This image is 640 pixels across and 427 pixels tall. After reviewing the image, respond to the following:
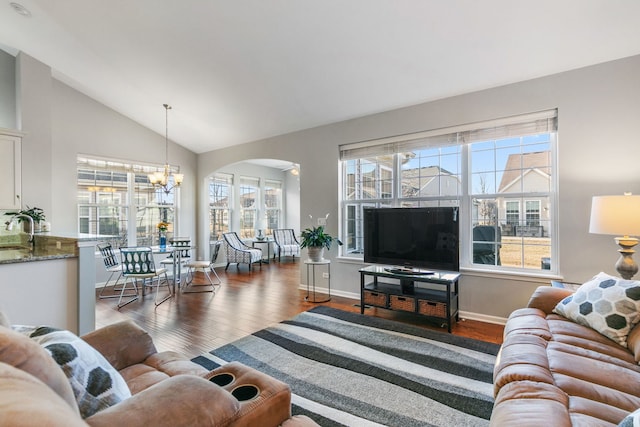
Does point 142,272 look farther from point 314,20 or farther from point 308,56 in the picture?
point 314,20

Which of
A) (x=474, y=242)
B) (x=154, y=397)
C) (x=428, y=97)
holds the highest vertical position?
(x=428, y=97)

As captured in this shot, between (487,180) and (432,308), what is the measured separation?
1.67 metres

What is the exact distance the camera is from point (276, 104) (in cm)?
445

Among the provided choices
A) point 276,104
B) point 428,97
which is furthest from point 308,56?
point 428,97

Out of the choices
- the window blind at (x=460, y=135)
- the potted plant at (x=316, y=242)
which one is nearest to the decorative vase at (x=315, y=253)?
the potted plant at (x=316, y=242)

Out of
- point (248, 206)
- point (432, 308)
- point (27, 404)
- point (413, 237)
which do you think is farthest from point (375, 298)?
point (248, 206)

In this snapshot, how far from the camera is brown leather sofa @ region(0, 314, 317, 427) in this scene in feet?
1.69

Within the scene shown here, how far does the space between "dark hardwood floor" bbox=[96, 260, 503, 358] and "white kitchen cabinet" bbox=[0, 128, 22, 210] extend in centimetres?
177

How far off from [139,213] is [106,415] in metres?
6.07

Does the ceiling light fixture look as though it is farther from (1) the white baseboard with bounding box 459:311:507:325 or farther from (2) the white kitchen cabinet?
(1) the white baseboard with bounding box 459:311:507:325

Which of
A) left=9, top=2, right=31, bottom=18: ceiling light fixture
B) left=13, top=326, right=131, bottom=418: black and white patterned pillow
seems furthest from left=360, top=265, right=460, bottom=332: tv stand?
left=9, top=2, right=31, bottom=18: ceiling light fixture

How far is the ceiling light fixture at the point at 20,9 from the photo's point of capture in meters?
3.40

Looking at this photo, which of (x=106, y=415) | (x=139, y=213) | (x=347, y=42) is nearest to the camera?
(x=106, y=415)

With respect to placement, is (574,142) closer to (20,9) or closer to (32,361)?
(32,361)
